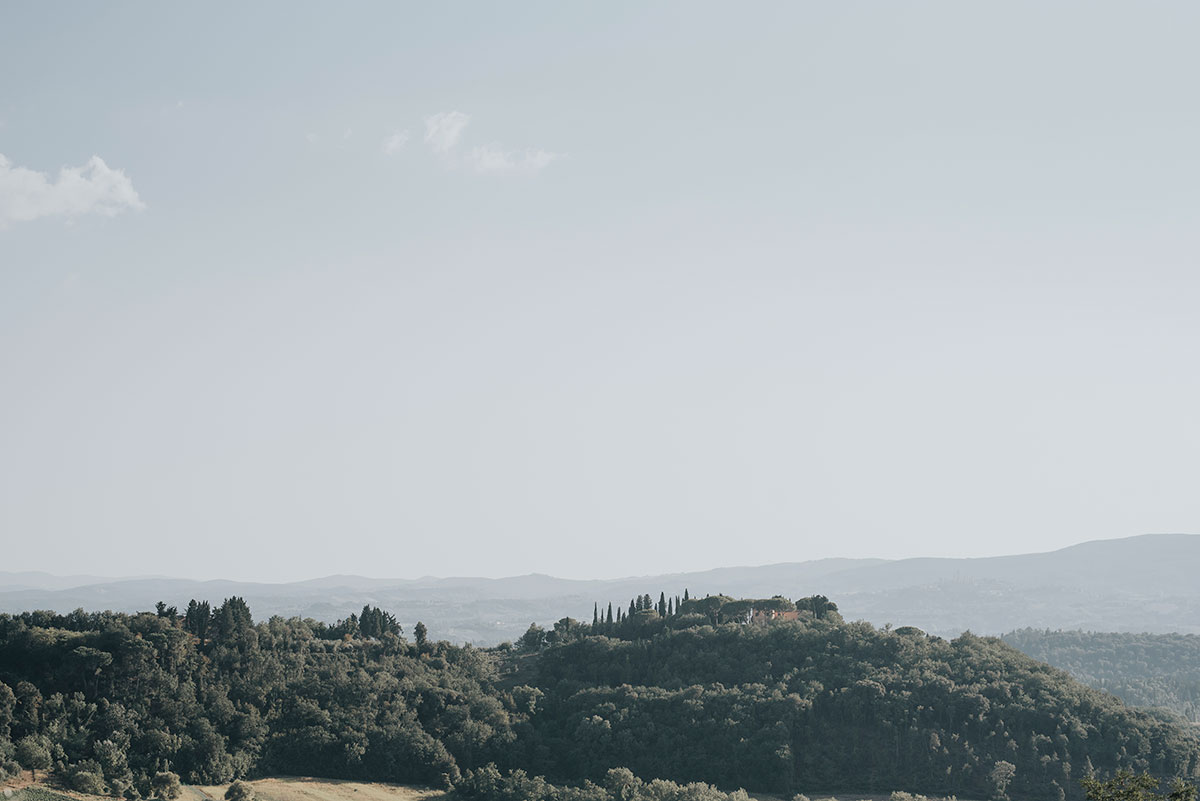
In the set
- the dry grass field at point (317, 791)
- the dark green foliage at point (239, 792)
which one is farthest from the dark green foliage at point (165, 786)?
the dark green foliage at point (239, 792)

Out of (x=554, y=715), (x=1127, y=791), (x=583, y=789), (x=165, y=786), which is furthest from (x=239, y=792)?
(x=1127, y=791)

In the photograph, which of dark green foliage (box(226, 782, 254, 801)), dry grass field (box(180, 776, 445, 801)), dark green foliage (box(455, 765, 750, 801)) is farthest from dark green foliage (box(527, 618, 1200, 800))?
dark green foliage (box(226, 782, 254, 801))

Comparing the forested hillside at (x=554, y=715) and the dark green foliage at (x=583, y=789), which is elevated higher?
the forested hillside at (x=554, y=715)

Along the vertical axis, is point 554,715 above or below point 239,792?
above

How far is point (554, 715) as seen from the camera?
115m

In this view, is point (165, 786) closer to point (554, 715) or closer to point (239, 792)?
point (239, 792)

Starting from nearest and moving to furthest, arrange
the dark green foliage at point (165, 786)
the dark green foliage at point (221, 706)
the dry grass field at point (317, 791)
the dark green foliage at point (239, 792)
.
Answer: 1. the dark green foliage at point (165, 786)
2. the dark green foliage at point (239, 792)
3. the dry grass field at point (317, 791)
4. the dark green foliage at point (221, 706)

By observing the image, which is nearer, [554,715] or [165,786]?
[165,786]

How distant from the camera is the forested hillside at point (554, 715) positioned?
314 feet

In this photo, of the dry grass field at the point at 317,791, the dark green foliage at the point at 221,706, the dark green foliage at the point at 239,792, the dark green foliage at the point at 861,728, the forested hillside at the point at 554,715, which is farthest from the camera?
the dark green foliage at the point at 861,728

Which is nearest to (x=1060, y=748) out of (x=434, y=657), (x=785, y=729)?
(x=785, y=729)

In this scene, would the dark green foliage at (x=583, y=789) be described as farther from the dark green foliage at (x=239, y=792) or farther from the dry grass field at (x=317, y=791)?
the dark green foliage at (x=239, y=792)

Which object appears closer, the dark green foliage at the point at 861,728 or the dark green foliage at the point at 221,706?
the dark green foliage at the point at 221,706

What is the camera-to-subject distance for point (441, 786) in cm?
10106
